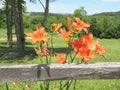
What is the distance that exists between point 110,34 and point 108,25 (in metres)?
1.39

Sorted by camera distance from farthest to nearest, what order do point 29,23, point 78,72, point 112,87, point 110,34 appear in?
point 29,23
point 110,34
point 112,87
point 78,72

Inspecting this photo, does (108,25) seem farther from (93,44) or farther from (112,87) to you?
(93,44)

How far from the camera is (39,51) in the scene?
3424 mm

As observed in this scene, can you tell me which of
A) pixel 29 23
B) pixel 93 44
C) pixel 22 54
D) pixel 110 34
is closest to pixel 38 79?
pixel 93 44

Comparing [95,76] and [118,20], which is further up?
[95,76]

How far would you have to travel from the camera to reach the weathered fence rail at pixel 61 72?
3.11m

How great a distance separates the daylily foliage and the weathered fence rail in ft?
0.43

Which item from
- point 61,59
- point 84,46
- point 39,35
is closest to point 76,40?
point 84,46

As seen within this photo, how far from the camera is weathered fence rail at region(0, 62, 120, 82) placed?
3.11 m

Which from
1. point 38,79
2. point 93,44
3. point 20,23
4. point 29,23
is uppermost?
point 93,44

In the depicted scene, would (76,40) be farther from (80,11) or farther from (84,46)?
(80,11)

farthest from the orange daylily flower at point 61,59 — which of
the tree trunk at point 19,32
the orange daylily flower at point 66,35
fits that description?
the tree trunk at point 19,32

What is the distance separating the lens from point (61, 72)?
3.13m

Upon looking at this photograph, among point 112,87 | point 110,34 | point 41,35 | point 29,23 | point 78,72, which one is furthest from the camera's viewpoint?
point 29,23
